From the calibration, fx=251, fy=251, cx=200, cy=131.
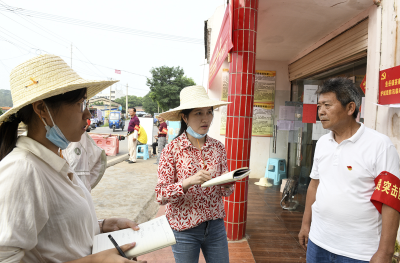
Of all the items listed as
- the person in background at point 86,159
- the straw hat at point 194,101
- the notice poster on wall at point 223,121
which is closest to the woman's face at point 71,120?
the straw hat at point 194,101

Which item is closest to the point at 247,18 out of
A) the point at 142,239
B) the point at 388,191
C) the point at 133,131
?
the point at 388,191

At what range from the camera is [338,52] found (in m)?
3.84

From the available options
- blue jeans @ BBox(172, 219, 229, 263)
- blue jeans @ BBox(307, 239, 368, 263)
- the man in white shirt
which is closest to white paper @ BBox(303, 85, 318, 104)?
the man in white shirt

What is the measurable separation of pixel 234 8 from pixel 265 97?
3.62 meters

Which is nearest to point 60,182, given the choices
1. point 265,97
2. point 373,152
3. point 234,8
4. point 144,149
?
point 373,152

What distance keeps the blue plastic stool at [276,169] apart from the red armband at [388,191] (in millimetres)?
4770

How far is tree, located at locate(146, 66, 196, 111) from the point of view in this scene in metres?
31.6

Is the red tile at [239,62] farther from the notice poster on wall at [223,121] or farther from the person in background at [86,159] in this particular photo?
the notice poster on wall at [223,121]

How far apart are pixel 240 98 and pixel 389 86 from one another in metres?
1.56

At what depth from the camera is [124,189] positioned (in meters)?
5.80

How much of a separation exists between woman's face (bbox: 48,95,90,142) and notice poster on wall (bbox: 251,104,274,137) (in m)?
5.89

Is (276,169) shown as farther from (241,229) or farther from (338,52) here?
(338,52)

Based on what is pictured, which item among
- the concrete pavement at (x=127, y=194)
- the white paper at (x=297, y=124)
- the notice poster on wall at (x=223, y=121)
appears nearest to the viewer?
the concrete pavement at (x=127, y=194)

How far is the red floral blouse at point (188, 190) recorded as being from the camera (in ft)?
5.57
